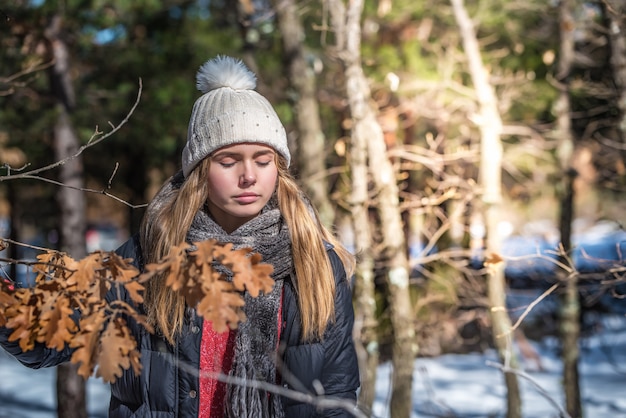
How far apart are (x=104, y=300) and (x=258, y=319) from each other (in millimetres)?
607

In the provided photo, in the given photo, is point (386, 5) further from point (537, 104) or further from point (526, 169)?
point (526, 169)

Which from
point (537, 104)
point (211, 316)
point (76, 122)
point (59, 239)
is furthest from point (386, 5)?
point (211, 316)

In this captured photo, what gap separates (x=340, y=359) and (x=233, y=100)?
0.94 meters

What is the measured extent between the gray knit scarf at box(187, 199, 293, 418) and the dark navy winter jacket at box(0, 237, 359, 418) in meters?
0.05

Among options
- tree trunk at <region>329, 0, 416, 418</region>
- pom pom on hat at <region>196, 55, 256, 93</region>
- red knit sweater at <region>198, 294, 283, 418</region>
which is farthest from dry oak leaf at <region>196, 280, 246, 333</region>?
tree trunk at <region>329, 0, 416, 418</region>

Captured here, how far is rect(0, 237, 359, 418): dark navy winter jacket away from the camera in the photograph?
2.21 meters

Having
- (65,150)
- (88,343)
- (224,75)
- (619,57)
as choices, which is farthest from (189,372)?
(65,150)

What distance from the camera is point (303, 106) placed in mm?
6375

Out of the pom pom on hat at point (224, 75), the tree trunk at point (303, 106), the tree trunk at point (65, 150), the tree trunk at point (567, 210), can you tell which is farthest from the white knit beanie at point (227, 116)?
the tree trunk at point (567, 210)

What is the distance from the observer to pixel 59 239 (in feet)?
23.2

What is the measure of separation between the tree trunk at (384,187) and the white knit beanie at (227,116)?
7.99 feet

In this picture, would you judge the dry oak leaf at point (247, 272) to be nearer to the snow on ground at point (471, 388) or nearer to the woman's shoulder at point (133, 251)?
the woman's shoulder at point (133, 251)

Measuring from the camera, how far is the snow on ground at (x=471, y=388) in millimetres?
8188

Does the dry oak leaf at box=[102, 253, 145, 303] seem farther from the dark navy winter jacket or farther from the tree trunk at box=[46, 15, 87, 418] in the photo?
the tree trunk at box=[46, 15, 87, 418]
